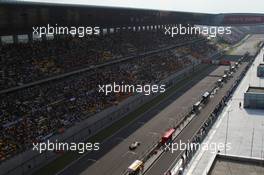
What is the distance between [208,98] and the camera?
81.2 m

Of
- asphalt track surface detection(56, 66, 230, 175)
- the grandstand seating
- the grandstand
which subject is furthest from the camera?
the grandstand

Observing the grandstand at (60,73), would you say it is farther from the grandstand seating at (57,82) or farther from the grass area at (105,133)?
the grass area at (105,133)

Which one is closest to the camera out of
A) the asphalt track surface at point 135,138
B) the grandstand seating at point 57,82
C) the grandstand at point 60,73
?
the asphalt track surface at point 135,138

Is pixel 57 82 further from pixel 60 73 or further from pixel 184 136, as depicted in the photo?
pixel 184 136

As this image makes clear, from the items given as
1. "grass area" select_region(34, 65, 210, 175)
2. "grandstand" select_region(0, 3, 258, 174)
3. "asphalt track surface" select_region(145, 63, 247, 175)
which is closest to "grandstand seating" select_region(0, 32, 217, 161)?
"grandstand" select_region(0, 3, 258, 174)

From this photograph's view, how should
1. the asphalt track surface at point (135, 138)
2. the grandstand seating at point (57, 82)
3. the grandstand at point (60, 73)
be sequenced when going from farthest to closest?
1. the grandstand at point (60, 73)
2. the grandstand seating at point (57, 82)
3. the asphalt track surface at point (135, 138)

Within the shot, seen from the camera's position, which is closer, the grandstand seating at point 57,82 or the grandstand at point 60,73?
the grandstand seating at point 57,82

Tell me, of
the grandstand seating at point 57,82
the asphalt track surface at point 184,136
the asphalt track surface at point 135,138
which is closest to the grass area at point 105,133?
the asphalt track surface at point 135,138

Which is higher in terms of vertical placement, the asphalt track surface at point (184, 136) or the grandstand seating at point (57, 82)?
the grandstand seating at point (57, 82)

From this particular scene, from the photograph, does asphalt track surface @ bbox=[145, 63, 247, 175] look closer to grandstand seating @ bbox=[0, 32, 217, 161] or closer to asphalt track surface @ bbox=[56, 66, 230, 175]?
asphalt track surface @ bbox=[56, 66, 230, 175]

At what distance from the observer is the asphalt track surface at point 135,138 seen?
4859cm

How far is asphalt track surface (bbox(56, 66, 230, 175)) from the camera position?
48.6m

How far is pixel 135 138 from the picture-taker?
58250 millimetres

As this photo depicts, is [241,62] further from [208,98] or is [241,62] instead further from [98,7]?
[98,7]
